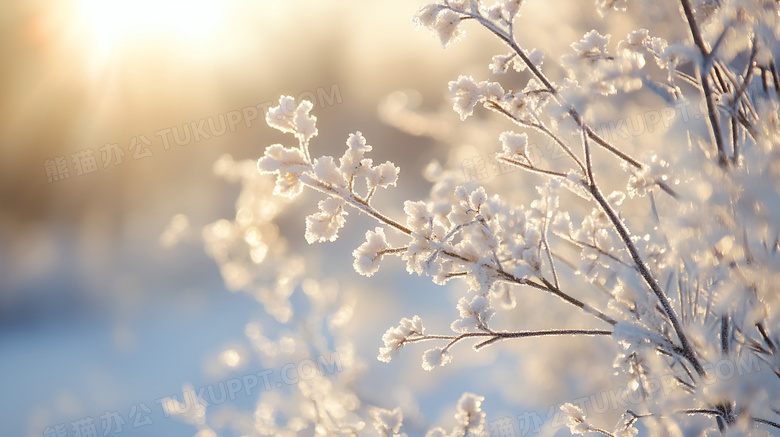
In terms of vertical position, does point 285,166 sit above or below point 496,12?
below

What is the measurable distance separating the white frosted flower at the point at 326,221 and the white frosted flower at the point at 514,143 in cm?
55

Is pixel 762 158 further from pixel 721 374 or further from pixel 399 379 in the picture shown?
pixel 399 379

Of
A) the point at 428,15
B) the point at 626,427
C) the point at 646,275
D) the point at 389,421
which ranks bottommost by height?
the point at 626,427

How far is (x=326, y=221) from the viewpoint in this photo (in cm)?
129

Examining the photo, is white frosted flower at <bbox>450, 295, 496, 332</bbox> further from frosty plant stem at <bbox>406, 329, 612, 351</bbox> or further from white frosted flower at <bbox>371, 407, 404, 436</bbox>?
white frosted flower at <bbox>371, 407, 404, 436</bbox>

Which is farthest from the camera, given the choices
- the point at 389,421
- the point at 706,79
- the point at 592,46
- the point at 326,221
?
the point at 389,421

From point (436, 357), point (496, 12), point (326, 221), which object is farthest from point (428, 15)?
point (436, 357)

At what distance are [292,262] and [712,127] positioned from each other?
95.5 inches

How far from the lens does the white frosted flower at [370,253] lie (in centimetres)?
131

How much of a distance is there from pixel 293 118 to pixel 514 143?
2.22ft

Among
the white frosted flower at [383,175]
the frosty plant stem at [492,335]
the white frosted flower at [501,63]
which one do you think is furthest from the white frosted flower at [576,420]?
the white frosted flower at [501,63]

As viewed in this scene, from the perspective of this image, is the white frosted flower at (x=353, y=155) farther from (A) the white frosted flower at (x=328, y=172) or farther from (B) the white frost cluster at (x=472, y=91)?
(B) the white frost cluster at (x=472, y=91)

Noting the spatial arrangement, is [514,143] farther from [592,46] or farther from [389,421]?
[389,421]

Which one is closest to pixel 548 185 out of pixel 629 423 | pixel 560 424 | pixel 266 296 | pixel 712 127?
pixel 712 127
